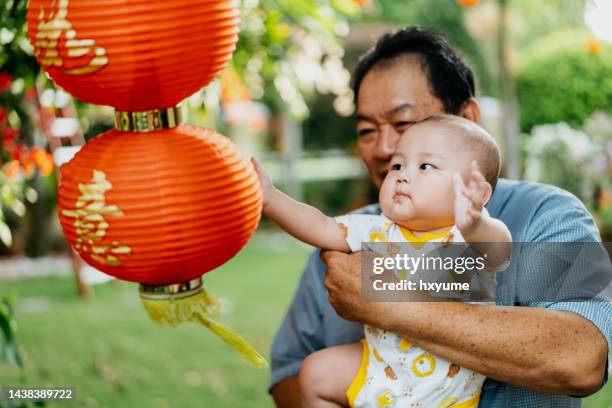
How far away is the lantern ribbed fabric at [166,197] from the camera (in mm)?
1345

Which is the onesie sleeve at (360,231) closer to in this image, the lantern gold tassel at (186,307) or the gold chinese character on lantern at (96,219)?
the lantern gold tassel at (186,307)

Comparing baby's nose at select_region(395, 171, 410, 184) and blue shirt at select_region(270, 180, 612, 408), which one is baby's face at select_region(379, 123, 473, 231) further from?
blue shirt at select_region(270, 180, 612, 408)

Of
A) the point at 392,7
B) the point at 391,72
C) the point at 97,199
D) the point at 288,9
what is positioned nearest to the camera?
the point at 97,199

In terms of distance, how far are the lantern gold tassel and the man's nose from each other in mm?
685

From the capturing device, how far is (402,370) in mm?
1701

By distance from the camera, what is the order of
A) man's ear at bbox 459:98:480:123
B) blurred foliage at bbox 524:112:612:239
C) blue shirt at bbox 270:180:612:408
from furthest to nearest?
blurred foliage at bbox 524:112:612:239 → man's ear at bbox 459:98:480:123 → blue shirt at bbox 270:180:612:408

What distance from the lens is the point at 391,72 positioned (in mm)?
2051

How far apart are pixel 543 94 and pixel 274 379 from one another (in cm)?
311

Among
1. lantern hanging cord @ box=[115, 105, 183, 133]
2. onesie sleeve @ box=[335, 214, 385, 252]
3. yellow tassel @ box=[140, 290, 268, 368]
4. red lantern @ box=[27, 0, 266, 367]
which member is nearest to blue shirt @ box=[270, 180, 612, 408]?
onesie sleeve @ box=[335, 214, 385, 252]

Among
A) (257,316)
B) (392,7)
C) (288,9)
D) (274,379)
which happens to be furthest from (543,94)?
(392,7)

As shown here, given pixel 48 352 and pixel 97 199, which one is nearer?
pixel 97 199

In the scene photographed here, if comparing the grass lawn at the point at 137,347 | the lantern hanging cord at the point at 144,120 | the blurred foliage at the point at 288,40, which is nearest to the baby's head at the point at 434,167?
the lantern hanging cord at the point at 144,120

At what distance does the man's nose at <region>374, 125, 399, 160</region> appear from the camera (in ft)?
6.60

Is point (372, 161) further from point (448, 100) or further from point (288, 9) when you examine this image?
point (288, 9)
